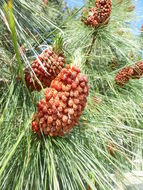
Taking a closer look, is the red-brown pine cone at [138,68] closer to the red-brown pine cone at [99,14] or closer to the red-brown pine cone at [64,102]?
the red-brown pine cone at [99,14]

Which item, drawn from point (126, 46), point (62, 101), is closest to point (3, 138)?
point (62, 101)

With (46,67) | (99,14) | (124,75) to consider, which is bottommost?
(124,75)

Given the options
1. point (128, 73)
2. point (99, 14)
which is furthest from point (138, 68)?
point (99, 14)

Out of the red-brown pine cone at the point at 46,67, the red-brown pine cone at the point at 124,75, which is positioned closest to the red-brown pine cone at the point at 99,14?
the red-brown pine cone at the point at 124,75

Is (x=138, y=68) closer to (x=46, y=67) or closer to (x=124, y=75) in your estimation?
(x=124, y=75)

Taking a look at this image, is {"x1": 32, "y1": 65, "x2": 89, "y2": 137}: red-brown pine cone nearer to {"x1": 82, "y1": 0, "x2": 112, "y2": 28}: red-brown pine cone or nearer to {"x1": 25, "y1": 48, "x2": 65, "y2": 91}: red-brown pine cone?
{"x1": 25, "y1": 48, "x2": 65, "y2": 91}: red-brown pine cone

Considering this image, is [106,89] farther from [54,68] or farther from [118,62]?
[54,68]

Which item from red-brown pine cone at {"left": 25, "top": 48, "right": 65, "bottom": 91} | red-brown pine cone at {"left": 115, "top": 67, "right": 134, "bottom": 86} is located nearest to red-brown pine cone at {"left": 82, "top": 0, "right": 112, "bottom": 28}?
red-brown pine cone at {"left": 115, "top": 67, "right": 134, "bottom": 86}
